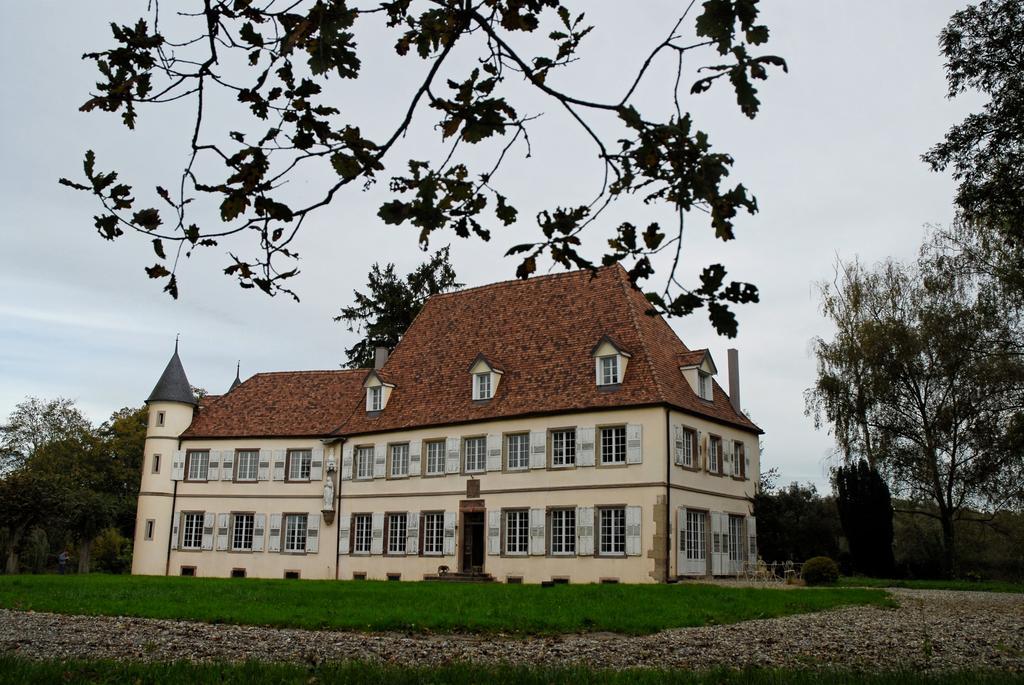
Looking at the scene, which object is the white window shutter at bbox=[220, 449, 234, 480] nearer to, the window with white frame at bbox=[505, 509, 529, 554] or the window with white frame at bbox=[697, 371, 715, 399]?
the window with white frame at bbox=[505, 509, 529, 554]

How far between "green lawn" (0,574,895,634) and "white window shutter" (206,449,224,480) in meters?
15.3

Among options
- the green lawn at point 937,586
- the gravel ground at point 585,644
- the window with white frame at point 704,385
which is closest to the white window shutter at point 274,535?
the window with white frame at point 704,385

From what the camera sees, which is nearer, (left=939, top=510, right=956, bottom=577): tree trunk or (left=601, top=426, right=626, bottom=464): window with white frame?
(left=601, top=426, right=626, bottom=464): window with white frame

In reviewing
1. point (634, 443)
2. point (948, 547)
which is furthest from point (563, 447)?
point (948, 547)

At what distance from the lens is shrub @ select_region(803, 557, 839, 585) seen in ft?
85.3

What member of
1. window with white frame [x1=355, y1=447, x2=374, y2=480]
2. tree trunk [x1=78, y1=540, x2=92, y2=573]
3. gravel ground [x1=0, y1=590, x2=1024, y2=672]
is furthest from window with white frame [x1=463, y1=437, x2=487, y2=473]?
tree trunk [x1=78, y1=540, x2=92, y2=573]

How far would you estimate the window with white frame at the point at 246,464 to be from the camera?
124ft

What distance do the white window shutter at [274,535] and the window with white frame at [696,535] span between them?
16.0 meters

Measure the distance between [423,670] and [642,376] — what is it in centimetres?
2269

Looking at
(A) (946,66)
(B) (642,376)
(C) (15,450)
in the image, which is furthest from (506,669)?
(C) (15,450)

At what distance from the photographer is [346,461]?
118 feet

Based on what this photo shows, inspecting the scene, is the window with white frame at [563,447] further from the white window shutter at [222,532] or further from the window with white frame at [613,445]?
the white window shutter at [222,532]

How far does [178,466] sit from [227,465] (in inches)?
85.5

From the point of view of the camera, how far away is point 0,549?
42.0 m
